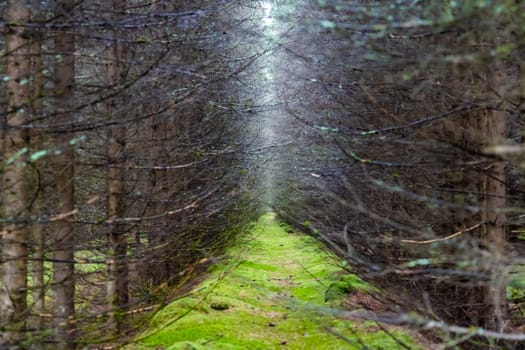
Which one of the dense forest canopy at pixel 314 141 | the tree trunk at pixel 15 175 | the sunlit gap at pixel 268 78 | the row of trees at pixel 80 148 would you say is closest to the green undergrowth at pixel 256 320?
the dense forest canopy at pixel 314 141

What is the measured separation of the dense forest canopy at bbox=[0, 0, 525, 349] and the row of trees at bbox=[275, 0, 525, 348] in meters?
0.03

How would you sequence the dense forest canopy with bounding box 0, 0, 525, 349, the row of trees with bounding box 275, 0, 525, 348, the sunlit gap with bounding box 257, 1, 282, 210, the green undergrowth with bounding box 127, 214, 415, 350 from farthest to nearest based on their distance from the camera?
the sunlit gap with bounding box 257, 1, 282, 210 → the green undergrowth with bounding box 127, 214, 415, 350 → the dense forest canopy with bounding box 0, 0, 525, 349 → the row of trees with bounding box 275, 0, 525, 348

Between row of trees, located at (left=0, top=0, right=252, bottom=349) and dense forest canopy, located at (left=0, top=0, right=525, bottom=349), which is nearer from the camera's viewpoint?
dense forest canopy, located at (left=0, top=0, right=525, bottom=349)

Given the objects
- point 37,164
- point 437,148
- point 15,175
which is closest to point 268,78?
point 37,164

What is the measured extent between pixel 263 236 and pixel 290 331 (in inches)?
791

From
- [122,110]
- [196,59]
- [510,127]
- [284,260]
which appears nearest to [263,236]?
[284,260]

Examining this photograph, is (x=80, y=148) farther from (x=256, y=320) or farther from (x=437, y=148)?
(x=256, y=320)

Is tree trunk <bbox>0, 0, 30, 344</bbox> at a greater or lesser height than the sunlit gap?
lesser

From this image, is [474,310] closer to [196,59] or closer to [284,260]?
[196,59]

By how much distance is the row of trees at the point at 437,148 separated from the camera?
9.53 feet

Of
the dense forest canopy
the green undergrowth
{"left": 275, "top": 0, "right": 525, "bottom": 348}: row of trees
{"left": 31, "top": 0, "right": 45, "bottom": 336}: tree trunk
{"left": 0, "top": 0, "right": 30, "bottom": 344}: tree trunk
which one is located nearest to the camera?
{"left": 275, "top": 0, "right": 525, "bottom": 348}: row of trees

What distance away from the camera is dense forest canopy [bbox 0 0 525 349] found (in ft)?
10.8

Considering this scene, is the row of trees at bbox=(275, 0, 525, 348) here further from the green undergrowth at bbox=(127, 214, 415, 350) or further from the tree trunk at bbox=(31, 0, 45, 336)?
the tree trunk at bbox=(31, 0, 45, 336)

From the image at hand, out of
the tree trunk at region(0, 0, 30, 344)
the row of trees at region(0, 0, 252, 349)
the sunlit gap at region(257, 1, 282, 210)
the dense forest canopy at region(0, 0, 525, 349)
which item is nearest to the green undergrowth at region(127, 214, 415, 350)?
the dense forest canopy at region(0, 0, 525, 349)
